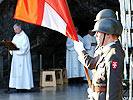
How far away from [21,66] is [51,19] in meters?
6.07

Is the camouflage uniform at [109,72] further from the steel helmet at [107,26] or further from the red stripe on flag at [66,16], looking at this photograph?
the red stripe on flag at [66,16]

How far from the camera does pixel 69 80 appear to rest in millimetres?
13781

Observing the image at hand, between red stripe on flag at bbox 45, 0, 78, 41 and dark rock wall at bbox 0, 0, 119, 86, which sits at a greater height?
dark rock wall at bbox 0, 0, 119, 86

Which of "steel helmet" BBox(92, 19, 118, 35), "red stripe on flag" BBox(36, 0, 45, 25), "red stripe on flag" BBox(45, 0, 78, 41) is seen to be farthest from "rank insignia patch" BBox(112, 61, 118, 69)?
"red stripe on flag" BBox(36, 0, 45, 25)

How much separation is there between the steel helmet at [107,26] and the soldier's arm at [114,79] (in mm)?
275

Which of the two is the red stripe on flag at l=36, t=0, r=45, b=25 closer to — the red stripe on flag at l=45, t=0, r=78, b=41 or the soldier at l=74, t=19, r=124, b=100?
the red stripe on flag at l=45, t=0, r=78, b=41

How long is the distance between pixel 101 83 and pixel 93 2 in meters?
9.83

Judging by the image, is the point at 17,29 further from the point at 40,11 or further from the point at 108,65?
the point at 108,65

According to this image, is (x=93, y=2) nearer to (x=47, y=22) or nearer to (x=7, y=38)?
(x=7, y=38)

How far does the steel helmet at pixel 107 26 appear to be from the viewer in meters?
3.04

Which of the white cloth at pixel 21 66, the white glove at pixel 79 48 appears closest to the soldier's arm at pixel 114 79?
the white glove at pixel 79 48

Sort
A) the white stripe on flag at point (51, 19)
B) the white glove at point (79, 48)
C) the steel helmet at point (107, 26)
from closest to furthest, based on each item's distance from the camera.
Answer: the steel helmet at point (107, 26)
the white glove at point (79, 48)
the white stripe on flag at point (51, 19)

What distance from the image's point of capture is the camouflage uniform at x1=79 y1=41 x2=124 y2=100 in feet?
9.29

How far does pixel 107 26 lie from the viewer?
10.0 feet
